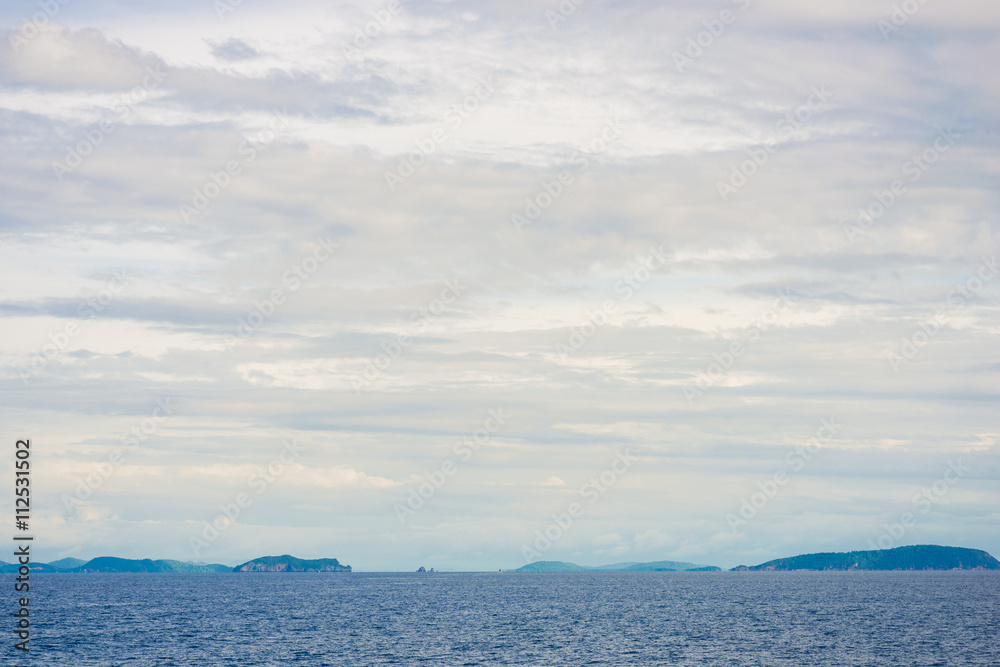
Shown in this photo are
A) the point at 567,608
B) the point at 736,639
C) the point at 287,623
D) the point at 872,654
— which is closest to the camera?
the point at 872,654

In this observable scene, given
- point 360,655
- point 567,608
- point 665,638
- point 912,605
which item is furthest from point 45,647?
point 912,605

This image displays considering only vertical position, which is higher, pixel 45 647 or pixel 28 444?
pixel 28 444

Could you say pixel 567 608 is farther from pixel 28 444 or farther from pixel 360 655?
pixel 28 444

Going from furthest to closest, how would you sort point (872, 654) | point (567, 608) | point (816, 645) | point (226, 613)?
point (567, 608)
point (226, 613)
point (816, 645)
point (872, 654)

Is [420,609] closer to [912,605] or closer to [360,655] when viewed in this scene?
[360,655]

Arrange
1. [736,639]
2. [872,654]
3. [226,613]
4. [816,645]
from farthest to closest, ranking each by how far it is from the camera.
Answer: [226,613] < [736,639] < [816,645] < [872,654]

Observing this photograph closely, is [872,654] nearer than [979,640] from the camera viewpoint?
Yes

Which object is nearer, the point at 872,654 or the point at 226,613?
the point at 872,654

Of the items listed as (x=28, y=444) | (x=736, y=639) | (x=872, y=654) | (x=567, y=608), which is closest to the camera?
(x=28, y=444)

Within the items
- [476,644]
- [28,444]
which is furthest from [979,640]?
[28,444]

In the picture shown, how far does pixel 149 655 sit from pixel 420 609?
91.2 metres

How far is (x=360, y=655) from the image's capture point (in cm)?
10794

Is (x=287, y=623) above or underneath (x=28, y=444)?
underneath

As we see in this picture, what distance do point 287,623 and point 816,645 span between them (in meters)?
87.9
